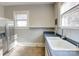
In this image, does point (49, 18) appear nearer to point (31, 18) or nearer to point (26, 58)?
point (31, 18)

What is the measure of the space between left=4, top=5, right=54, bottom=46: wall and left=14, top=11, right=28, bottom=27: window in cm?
19

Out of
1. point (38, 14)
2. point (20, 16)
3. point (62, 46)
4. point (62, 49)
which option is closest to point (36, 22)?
point (38, 14)

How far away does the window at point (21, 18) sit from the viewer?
18.3ft

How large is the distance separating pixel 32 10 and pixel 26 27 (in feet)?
2.80

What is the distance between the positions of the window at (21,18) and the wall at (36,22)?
0.62 feet

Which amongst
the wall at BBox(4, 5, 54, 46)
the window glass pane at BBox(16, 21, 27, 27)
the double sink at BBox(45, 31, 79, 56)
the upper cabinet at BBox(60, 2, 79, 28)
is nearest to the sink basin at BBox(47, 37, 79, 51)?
the double sink at BBox(45, 31, 79, 56)

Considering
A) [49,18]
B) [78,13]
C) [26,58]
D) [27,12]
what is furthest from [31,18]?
[26,58]

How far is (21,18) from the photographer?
222 inches

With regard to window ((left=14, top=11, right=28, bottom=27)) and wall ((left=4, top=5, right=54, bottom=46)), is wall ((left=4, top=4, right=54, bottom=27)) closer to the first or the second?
wall ((left=4, top=5, right=54, bottom=46))

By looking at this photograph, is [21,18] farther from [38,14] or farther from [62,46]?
[62,46]

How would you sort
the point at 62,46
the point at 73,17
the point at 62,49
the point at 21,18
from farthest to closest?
the point at 21,18 < the point at 73,17 < the point at 62,46 < the point at 62,49

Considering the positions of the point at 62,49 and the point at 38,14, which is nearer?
the point at 62,49

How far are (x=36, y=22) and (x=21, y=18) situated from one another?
734 mm

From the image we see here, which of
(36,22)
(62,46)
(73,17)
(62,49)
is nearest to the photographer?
(62,49)
